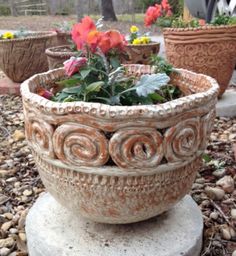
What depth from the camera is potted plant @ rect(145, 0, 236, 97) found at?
10.5 ft

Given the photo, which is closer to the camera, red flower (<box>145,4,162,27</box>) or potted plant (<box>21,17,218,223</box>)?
potted plant (<box>21,17,218,223</box>)

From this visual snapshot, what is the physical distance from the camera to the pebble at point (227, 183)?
7.29 feet

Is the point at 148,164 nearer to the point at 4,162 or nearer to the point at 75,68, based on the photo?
the point at 75,68

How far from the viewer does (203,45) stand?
3211mm

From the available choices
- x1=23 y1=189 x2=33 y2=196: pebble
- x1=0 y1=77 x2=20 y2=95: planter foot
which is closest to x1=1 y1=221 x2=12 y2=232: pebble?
x1=23 y1=189 x2=33 y2=196: pebble

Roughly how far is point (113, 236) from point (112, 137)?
531 mm

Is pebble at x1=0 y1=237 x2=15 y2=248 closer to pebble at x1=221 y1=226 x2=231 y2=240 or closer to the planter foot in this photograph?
pebble at x1=221 y1=226 x2=231 y2=240

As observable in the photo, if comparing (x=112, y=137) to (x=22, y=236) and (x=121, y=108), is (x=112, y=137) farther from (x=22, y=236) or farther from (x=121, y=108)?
(x=22, y=236)

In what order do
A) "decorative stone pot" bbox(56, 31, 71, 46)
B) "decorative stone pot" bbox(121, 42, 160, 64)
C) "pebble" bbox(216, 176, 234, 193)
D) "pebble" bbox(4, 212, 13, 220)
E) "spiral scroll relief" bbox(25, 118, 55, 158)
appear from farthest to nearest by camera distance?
"decorative stone pot" bbox(56, 31, 71, 46) → "decorative stone pot" bbox(121, 42, 160, 64) → "pebble" bbox(216, 176, 234, 193) → "pebble" bbox(4, 212, 13, 220) → "spiral scroll relief" bbox(25, 118, 55, 158)

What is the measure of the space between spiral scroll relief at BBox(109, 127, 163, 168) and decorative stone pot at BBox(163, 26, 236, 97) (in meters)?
2.07

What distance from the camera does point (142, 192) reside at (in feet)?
4.65

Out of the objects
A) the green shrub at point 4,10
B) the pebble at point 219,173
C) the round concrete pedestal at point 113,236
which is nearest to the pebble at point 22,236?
the round concrete pedestal at point 113,236

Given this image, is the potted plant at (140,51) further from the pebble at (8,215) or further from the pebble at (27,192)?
the pebble at (8,215)

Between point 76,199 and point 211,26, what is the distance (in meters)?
2.20
